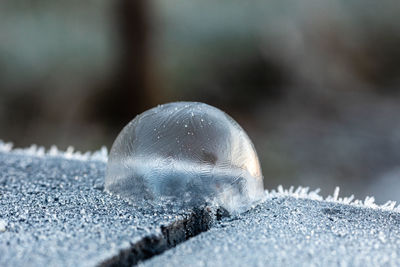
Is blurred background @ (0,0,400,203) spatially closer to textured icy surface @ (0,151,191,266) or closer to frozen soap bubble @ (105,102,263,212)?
textured icy surface @ (0,151,191,266)

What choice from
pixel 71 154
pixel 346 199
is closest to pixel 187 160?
pixel 346 199

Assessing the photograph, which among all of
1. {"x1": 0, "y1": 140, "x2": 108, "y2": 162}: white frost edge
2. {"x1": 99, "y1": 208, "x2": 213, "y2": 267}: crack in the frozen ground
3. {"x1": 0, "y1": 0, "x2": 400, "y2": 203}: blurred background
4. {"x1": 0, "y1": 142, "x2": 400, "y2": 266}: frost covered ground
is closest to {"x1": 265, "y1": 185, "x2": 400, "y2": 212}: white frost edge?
{"x1": 0, "y1": 142, "x2": 400, "y2": 266}: frost covered ground

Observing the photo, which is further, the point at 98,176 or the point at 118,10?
the point at 118,10

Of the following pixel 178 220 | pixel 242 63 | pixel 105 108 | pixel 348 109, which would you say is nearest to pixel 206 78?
pixel 242 63

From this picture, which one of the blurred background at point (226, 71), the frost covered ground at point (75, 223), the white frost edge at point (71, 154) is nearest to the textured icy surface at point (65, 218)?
the frost covered ground at point (75, 223)

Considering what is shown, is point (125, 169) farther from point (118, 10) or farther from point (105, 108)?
point (105, 108)

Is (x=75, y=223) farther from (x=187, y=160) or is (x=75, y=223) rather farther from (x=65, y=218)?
(x=187, y=160)

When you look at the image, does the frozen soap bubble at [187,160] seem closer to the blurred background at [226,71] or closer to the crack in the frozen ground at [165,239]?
the crack in the frozen ground at [165,239]
